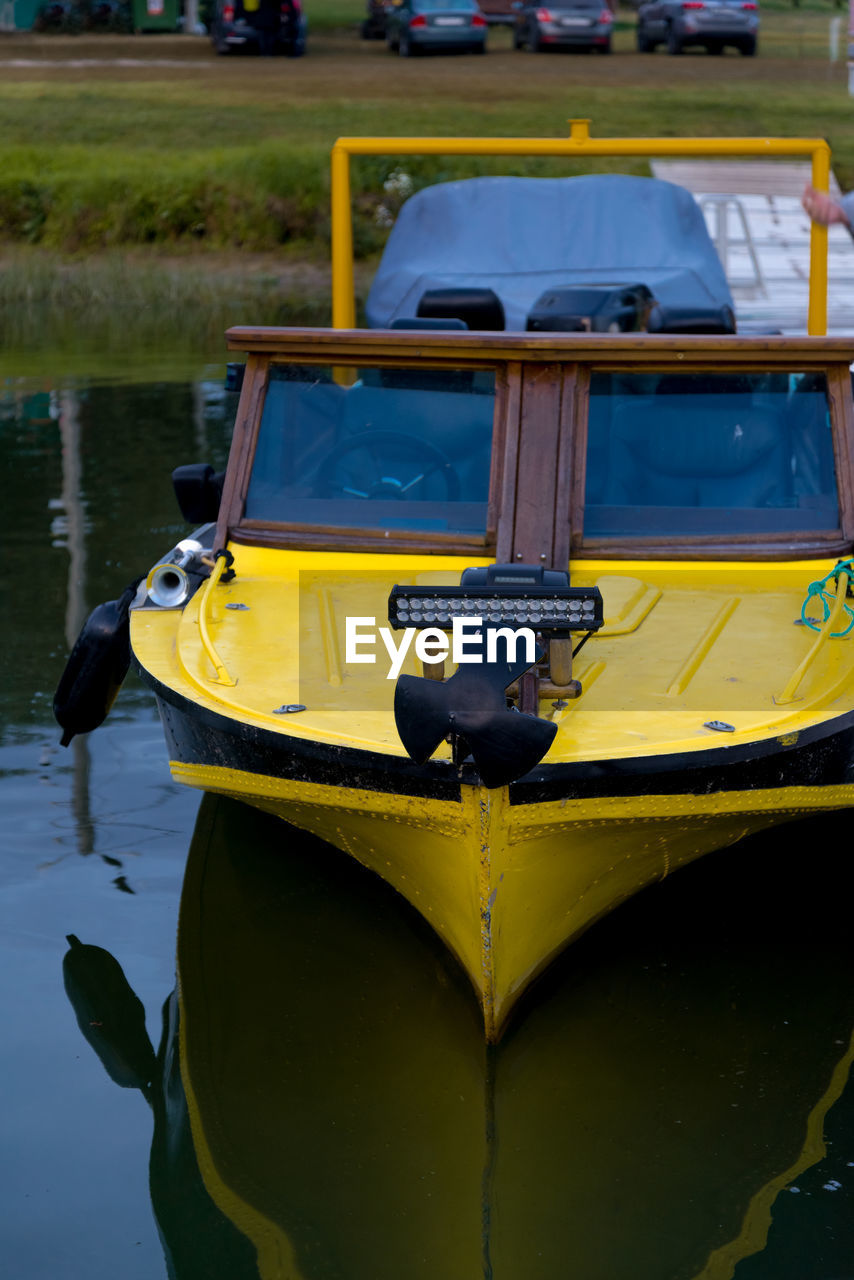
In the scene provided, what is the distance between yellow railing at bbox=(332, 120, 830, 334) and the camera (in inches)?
320

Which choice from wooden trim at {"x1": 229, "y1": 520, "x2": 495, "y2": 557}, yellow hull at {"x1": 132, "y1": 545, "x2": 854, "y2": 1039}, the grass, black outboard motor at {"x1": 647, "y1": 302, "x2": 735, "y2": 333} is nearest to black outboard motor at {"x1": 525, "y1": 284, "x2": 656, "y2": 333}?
black outboard motor at {"x1": 647, "y1": 302, "x2": 735, "y2": 333}

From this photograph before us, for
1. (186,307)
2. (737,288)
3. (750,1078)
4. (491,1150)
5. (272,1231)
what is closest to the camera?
(272,1231)

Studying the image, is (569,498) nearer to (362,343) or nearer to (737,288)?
(362,343)

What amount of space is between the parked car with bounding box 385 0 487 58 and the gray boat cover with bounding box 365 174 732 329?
22.8 meters

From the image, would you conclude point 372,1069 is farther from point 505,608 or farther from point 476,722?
point 505,608

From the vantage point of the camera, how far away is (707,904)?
5.75 metres

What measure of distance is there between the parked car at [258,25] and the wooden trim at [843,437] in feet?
95.8

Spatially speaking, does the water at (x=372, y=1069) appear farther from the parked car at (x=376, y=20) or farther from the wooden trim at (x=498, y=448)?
the parked car at (x=376, y=20)

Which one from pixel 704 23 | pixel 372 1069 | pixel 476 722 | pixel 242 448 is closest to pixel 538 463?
pixel 242 448

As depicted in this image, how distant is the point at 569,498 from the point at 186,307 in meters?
14.4

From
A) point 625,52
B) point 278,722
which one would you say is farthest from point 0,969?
point 625,52

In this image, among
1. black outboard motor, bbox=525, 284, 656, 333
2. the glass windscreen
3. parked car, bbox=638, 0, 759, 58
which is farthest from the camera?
parked car, bbox=638, 0, 759, 58

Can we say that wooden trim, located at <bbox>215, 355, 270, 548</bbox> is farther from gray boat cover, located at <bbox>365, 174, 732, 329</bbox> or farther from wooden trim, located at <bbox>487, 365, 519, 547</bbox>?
gray boat cover, located at <bbox>365, 174, 732, 329</bbox>

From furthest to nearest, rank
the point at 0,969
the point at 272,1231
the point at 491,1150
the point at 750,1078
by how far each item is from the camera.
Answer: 1. the point at 0,969
2. the point at 750,1078
3. the point at 491,1150
4. the point at 272,1231
